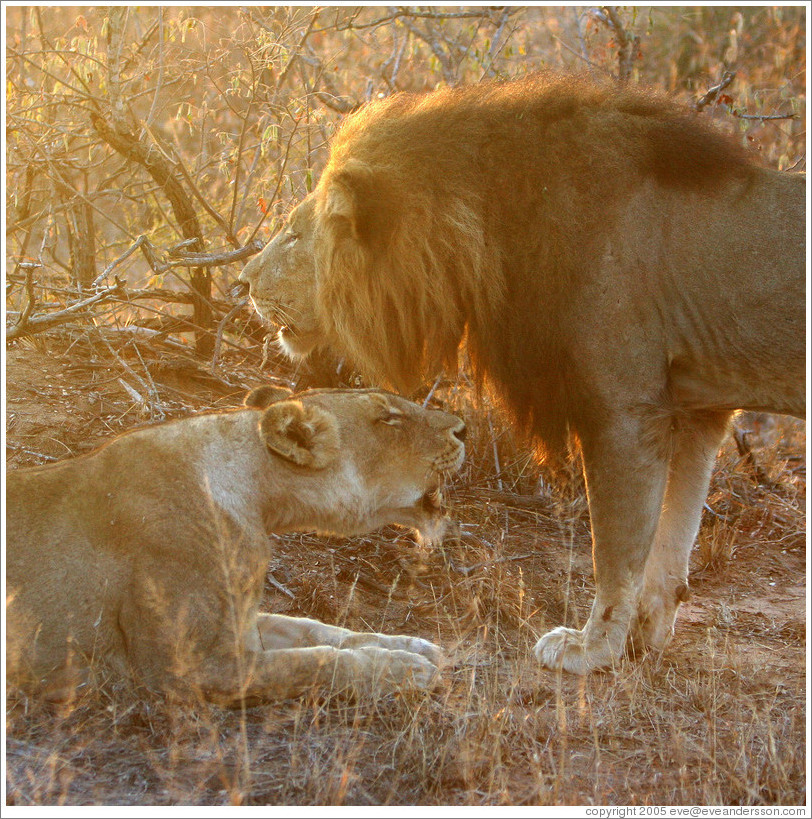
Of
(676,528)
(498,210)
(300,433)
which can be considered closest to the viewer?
(300,433)

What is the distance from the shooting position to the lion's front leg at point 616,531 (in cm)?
370

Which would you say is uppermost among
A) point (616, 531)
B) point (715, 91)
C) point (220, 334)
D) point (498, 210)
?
point (715, 91)

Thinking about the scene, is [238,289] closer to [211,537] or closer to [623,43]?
[211,537]

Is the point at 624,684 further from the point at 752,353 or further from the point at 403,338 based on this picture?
the point at 403,338

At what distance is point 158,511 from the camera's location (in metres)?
3.35

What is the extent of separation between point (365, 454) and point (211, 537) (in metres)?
0.60

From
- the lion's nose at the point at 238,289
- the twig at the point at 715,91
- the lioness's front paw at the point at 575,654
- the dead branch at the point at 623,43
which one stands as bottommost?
the lioness's front paw at the point at 575,654

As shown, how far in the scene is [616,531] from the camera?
3736mm

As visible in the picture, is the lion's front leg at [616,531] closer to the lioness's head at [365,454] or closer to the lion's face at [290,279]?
the lioness's head at [365,454]

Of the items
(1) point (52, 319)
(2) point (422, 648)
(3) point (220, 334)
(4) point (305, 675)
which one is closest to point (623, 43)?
(3) point (220, 334)

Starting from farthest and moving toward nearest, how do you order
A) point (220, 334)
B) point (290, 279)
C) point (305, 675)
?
1. point (220, 334)
2. point (290, 279)
3. point (305, 675)

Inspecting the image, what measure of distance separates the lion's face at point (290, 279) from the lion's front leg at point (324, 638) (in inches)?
51.7

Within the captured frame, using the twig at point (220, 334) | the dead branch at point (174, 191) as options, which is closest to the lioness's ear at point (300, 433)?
the twig at point (220, 334)

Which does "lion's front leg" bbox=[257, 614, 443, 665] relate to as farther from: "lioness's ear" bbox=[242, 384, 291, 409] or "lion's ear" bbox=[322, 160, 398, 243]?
"lion's ear" bbox=[322, 160, 398, 243]
